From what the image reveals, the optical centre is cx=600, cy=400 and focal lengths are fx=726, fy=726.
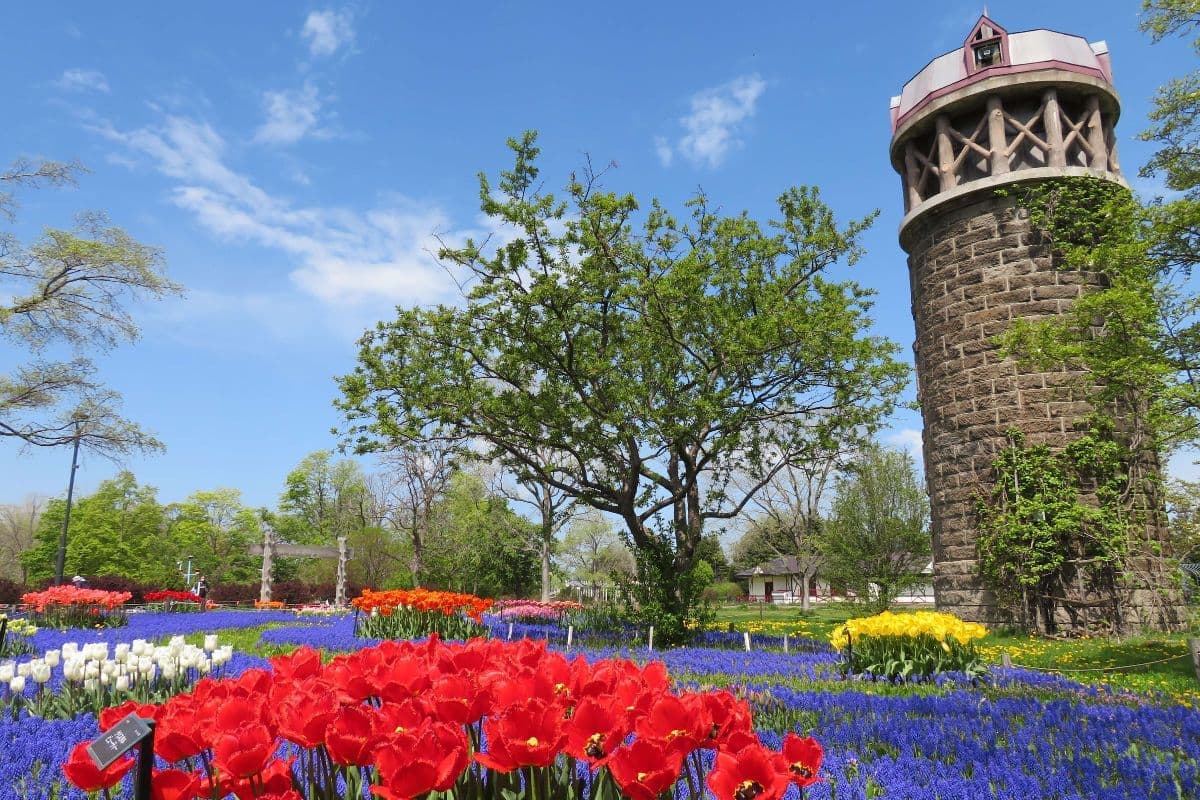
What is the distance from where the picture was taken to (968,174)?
630 inches

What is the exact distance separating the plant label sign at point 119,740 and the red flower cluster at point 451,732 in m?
0.27

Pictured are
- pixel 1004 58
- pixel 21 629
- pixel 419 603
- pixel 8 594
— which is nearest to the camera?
pixel 21 629

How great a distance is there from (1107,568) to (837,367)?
20.0ft

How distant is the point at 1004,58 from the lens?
603 inches

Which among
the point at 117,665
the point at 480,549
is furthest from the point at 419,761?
the point at 480,549

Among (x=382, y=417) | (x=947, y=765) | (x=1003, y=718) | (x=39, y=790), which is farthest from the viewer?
(x=382, y=417)

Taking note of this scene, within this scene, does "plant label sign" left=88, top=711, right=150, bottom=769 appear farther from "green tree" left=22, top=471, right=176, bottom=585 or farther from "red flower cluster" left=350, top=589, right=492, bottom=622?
"green tree" left=22, top=471, right=176, bottom=585

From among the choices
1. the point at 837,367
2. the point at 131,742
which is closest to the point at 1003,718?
the point at 131,742

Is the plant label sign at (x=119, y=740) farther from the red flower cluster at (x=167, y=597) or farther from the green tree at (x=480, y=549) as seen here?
the green tree at (x=480, y=549)

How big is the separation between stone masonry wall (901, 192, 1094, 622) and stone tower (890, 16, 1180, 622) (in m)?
0.02

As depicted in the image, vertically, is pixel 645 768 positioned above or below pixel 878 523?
below

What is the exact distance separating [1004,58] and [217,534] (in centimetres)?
6555

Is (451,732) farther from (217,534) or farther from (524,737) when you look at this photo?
(217,534)

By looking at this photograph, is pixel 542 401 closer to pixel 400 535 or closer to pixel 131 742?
pixel 131 742
